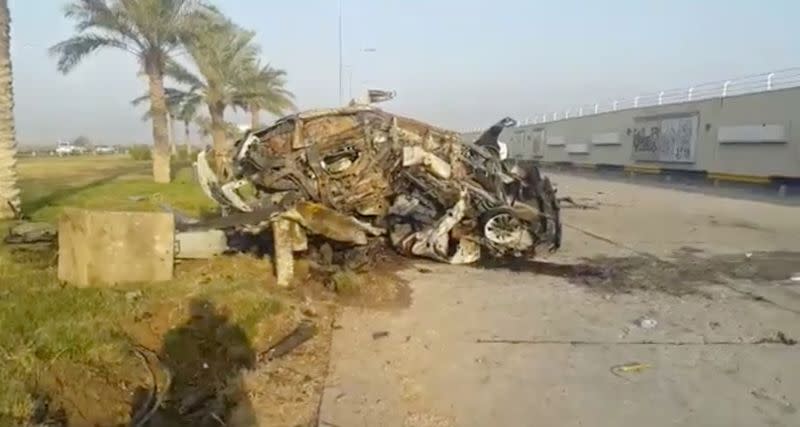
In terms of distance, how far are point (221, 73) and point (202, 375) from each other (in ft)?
90.9

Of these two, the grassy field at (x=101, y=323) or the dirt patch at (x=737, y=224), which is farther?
the dirt patch at (x=737, y=224)

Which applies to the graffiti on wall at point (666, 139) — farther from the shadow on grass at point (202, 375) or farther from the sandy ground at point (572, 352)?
the shadow on grass at point (202, 375)

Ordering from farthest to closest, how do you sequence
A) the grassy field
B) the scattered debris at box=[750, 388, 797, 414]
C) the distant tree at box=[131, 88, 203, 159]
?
the distant tree at box=[131, 88, 203, 159] → the grassy field → the scattered debris at box=[750, 388, 797, 414]

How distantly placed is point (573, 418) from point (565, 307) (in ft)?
9.53

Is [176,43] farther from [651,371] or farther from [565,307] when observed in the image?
[651,371]

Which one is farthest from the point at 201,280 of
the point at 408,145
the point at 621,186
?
the point at 621,186

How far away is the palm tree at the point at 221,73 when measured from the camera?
94.1 ft

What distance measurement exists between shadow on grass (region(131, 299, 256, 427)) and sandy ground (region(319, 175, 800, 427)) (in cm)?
69

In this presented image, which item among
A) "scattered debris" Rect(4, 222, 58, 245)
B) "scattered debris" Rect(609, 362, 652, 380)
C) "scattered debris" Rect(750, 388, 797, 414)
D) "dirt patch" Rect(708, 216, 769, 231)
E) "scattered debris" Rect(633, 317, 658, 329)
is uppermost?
"scattered debris" Rect(4, 222, 58, 245)

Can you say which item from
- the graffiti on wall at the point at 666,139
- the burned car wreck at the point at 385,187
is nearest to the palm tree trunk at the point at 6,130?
the burned car wreck at the point at 385,187

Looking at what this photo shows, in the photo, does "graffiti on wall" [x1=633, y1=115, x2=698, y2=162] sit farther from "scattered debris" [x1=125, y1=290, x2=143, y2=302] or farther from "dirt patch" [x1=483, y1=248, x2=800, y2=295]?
"scattered debris" [x1=125, y1=290, x2=143, y2=302]

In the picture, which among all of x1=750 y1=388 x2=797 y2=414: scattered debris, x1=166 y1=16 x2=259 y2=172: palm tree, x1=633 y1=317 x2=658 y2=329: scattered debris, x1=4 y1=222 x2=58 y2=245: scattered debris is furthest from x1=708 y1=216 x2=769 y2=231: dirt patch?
x1=166 y1=16 x2=259 y2=172: palm tree

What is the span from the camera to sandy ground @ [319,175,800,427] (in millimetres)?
4113

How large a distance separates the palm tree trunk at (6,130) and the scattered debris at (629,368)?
12847 millimetres
